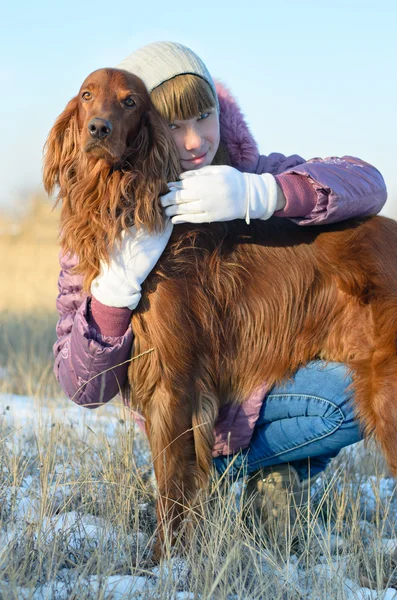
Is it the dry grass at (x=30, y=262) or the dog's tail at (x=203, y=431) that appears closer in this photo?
the dog's tail at (x=203, y=431)

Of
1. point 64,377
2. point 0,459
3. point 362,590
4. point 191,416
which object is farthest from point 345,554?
point 0,459

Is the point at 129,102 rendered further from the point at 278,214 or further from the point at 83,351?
the point at 83,351

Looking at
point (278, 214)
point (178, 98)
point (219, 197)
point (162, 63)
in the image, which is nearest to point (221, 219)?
point (219, 197)

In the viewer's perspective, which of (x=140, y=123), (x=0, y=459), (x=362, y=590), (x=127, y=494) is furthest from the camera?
(x=0, y=459)

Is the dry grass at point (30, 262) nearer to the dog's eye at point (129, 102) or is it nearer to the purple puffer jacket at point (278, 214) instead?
the purple puffer jacket at point (278, 214)

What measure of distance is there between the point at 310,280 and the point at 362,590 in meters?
1.08

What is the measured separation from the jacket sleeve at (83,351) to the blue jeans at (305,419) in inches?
22.7

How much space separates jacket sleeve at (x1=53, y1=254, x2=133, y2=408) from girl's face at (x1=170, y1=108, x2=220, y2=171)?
0.57 meters

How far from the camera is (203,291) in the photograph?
2486 millimetres

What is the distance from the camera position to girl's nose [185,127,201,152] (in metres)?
2.46

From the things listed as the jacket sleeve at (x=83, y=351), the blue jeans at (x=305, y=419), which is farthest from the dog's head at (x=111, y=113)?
the blue jeans at (x=305, y=419)

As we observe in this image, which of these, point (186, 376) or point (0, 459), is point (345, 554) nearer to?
point (186, 376)

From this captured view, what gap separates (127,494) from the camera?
2.55m

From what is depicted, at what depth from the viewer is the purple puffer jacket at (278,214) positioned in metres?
2.40
